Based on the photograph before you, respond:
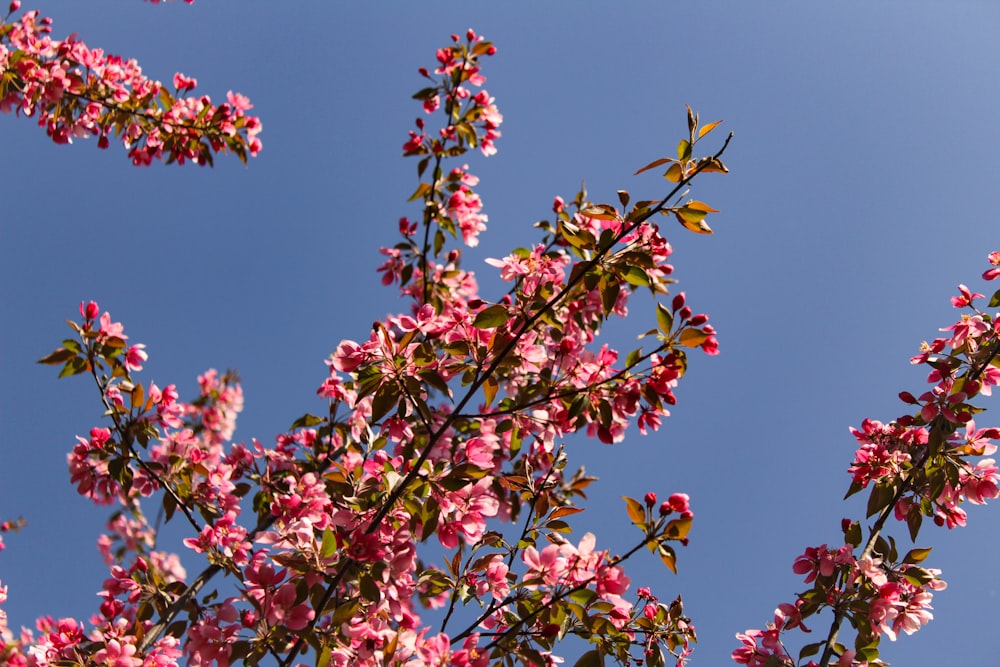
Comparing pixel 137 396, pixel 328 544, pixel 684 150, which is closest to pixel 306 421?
pixel 137 396

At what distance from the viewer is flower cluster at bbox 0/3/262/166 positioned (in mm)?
3820

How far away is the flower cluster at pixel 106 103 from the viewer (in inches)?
150

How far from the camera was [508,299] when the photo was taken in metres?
2.75

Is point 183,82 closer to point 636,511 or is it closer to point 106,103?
point 106,103

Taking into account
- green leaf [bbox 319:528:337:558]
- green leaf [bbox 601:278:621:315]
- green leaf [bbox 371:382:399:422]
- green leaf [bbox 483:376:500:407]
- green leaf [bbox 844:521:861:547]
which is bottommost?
green leaf [bbox 319:528:337:558]

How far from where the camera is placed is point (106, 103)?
4020 mm

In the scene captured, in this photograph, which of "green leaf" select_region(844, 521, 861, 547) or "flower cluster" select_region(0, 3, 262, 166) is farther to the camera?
"flower cluster" select_region(0, 3, 262, 166)

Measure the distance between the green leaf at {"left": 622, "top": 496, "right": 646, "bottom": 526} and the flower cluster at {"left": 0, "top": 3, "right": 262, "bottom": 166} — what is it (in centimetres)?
397

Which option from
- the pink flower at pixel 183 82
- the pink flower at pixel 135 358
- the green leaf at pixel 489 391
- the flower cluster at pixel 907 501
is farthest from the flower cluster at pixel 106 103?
the flower cluster at pixel 907 501

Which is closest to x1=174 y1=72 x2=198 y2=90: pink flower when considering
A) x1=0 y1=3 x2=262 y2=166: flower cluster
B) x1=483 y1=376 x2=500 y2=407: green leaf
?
x1=0 y1=3 x2=262 y2=166: flower cluster

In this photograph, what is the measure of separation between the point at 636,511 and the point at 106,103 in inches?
173

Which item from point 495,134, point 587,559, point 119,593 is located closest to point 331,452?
point 119,593

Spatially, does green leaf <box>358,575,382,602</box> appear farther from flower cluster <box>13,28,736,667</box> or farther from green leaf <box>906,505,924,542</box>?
green leaf <box>906,505,924,542</box>

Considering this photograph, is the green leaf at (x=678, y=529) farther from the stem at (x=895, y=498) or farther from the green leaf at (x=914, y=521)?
the green leaf at (x=914, y=521)
